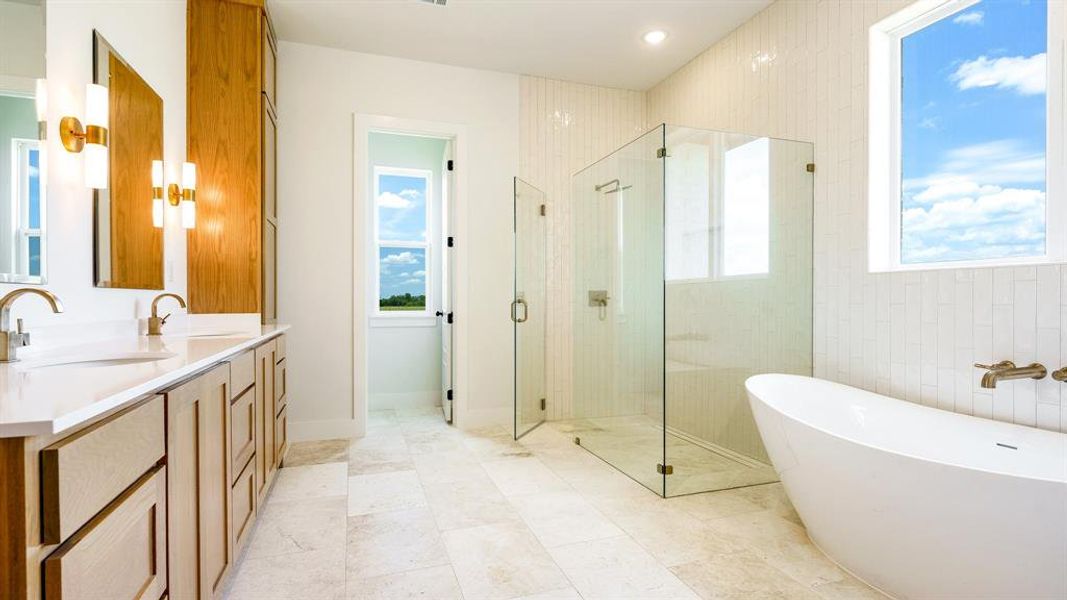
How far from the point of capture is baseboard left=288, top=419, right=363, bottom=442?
3.62 metres

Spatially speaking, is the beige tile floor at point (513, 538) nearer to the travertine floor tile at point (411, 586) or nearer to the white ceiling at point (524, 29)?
the travertine floor tile at point (411, 586)

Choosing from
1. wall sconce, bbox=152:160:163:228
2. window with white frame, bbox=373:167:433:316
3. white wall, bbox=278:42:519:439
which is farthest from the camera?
window with white frame, bbox=373:167:433:316

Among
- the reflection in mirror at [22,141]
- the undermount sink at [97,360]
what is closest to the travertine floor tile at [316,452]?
the undermount sink at [97,360]

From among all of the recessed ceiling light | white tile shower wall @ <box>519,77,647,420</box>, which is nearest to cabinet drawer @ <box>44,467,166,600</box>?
white tile shower wall @ <box>519,77,647,420</box>

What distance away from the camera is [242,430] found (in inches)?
75.3

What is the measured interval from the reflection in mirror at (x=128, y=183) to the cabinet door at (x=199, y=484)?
86 cm

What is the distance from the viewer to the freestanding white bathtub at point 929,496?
1330 mm

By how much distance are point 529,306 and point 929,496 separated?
8.75ft

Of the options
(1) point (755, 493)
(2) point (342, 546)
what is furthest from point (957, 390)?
(2) point (342, 546)

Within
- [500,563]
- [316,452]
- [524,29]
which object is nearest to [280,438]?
[316,452]

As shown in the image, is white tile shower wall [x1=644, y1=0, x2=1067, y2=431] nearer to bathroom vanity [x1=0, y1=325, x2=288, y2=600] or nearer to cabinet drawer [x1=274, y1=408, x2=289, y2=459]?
bathroom vanity [x1=0, y1=325, x2=288, y2=600]

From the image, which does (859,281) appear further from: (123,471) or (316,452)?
(316,452)

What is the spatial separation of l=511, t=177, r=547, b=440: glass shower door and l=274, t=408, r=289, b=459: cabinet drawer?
4.83 feet

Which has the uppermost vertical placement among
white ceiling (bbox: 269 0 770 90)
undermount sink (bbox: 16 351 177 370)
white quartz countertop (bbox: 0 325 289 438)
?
white ceiling (bbox: 269 0 770 90)
